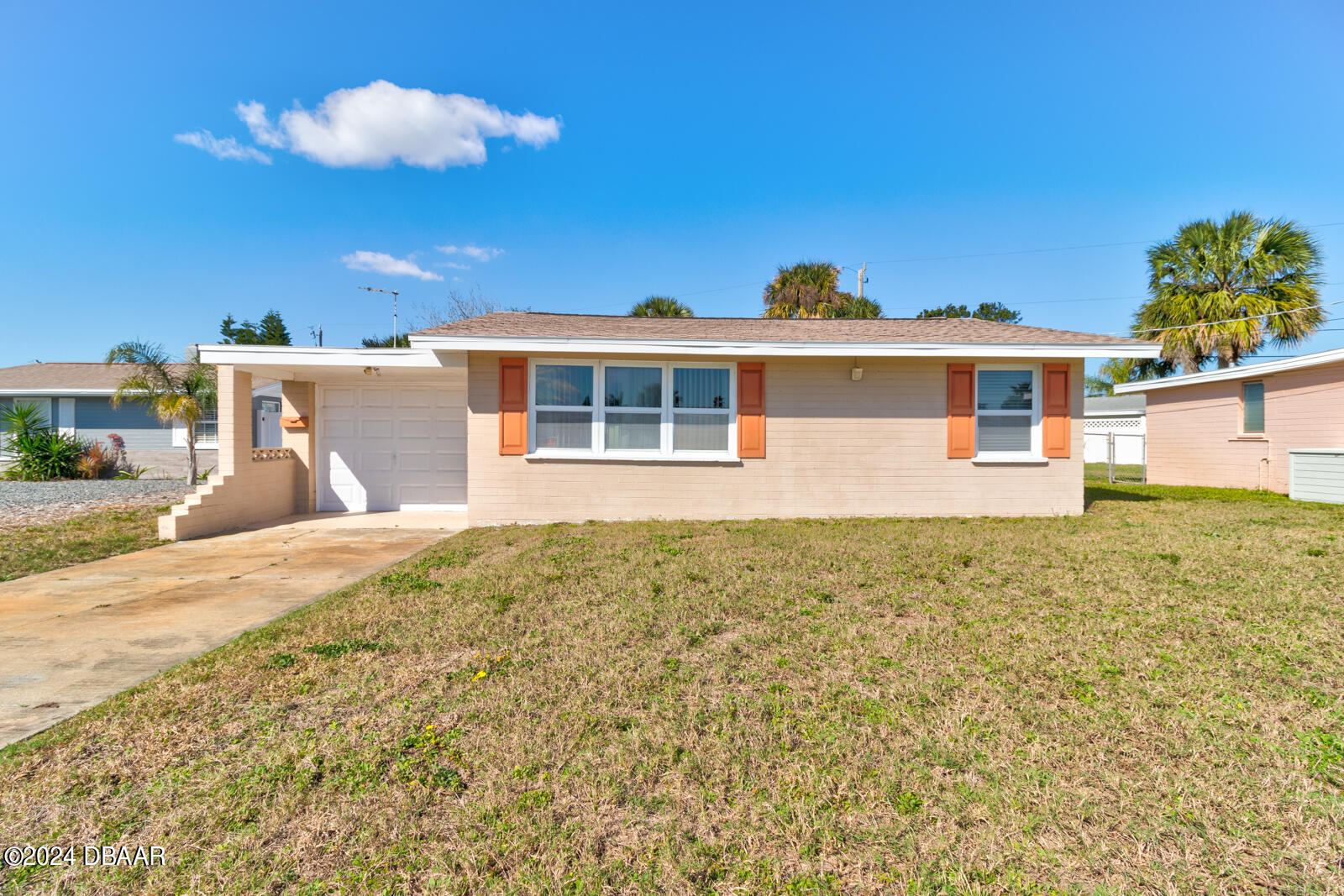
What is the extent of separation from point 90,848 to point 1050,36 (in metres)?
16.9

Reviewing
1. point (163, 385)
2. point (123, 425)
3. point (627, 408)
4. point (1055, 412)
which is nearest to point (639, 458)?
point (627, 408)

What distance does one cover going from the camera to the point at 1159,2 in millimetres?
10688

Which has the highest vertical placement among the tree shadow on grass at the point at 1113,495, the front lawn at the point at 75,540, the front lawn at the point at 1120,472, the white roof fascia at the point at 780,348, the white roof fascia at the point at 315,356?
the white roof fascia at the point at 780,348

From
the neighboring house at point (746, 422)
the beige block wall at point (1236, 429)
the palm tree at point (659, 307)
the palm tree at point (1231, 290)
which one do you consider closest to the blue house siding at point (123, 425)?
the neighboring house at point (746, 422)

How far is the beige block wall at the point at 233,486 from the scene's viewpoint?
8.21m

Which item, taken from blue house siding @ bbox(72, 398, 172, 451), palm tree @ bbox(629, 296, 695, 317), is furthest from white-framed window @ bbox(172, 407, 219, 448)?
palm tree @ bbox(629, 296, 695, 317)

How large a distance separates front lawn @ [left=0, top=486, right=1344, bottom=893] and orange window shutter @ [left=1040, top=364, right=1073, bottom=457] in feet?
14.7

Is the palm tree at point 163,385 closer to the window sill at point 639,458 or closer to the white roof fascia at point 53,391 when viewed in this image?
the white roof fascia at point 53,391

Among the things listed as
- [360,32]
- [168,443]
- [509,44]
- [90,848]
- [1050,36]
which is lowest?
[90,848]

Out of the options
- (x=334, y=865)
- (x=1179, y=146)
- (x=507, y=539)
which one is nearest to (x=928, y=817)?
(x=334, y=865)

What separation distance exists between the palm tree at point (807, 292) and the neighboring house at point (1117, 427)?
13.7 metres

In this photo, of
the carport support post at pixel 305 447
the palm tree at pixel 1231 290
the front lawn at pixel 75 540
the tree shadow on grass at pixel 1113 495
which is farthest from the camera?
the palm tree at pixel 1231 290

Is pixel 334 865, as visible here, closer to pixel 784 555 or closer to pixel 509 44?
pixel 784 555

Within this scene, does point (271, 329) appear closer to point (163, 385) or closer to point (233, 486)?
point (163, 385)
